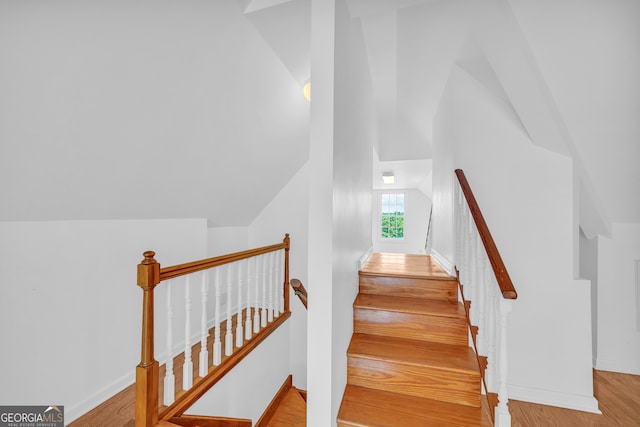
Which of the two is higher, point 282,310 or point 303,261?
point 303,261

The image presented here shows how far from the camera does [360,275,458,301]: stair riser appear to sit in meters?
2.21

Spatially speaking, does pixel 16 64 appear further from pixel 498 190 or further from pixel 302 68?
pixel 498 190

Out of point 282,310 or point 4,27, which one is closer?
point 4,27

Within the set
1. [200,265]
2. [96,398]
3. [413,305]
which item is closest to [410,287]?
[413,305]

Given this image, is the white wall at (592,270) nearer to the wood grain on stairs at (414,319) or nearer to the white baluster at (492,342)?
the wood grain on stairs at (414,319)

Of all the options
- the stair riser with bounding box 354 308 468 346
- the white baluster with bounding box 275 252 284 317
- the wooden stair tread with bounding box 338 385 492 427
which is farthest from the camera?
the white baluster with bounding box 275 252 284 317

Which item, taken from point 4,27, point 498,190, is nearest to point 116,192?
point 4,27

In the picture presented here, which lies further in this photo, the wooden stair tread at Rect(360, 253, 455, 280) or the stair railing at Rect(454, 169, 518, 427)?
the wooden stair tread at Rect(360, 253, 455, 280)

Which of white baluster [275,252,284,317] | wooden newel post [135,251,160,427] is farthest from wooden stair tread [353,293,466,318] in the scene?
wooden newel post [135,251,160,427]

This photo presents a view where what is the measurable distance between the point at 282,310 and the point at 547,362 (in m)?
2.64

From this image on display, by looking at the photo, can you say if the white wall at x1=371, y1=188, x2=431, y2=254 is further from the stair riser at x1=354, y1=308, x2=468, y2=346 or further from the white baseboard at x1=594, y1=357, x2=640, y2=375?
the stair riser at x1=354, y1=308, x2=468, y2=346

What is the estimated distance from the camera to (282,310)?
134 inches

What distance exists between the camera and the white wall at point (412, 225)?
21.3ft

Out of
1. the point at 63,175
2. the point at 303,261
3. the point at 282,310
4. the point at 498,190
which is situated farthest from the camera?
the point at 303,261
